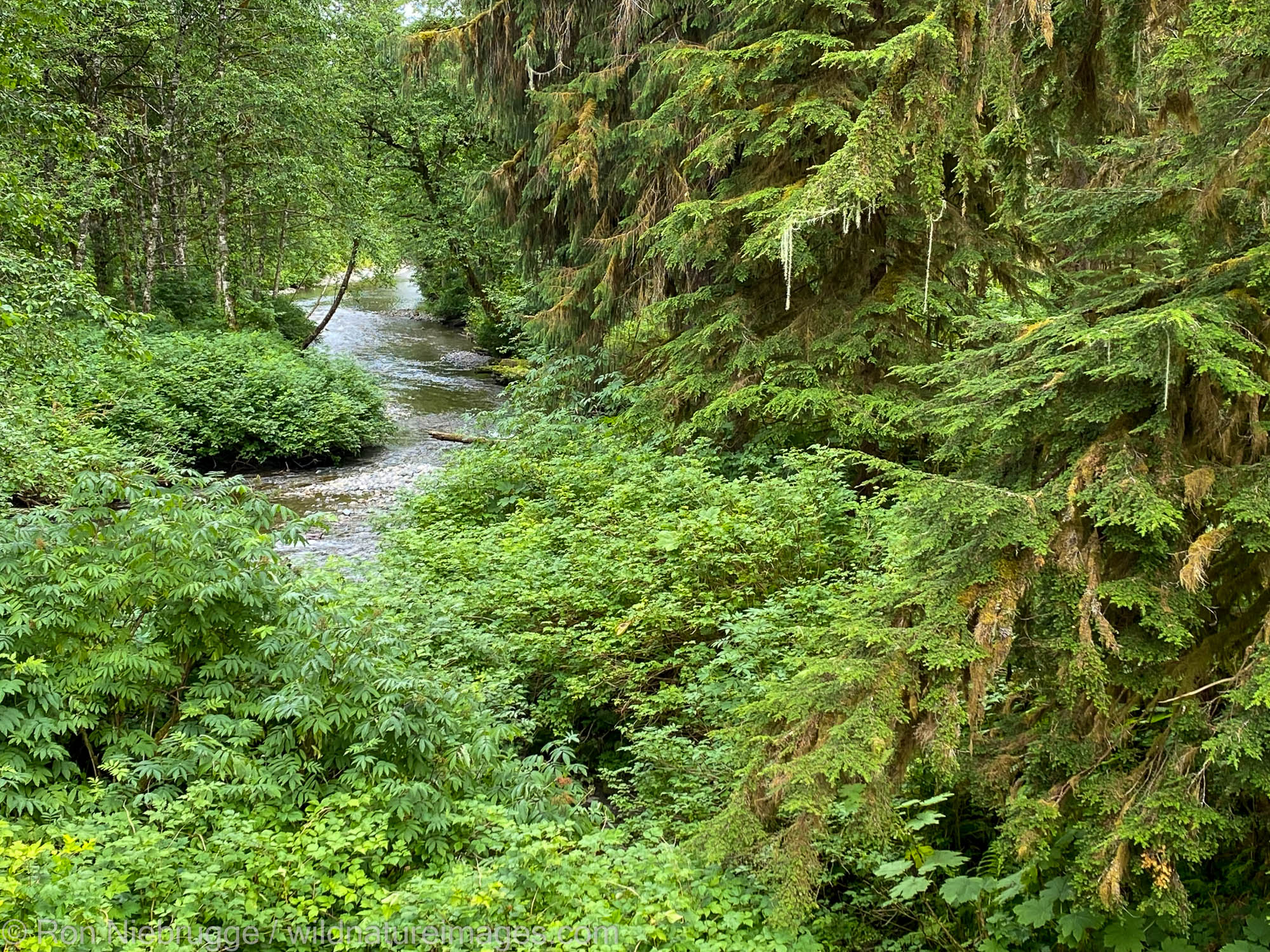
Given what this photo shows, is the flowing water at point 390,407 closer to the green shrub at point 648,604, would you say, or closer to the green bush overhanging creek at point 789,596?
the green shrub at point 648,604

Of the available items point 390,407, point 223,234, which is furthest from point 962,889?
point 223,234

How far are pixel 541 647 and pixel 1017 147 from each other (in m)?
3.94

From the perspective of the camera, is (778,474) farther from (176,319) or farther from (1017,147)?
(176,319)

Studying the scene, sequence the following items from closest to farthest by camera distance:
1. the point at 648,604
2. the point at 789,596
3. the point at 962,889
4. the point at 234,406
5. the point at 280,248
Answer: the point at 962,889 → the point at 789,596 → the point at 648,604 → the point at 234,406 → the point at 280,248

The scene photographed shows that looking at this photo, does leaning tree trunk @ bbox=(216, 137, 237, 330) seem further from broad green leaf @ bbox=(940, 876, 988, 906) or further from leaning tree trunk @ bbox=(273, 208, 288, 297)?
broad green leaf @ bbox=(940, 876, 988, 906)

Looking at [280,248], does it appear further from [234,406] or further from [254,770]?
[254,770]

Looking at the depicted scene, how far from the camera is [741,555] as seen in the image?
219 inches

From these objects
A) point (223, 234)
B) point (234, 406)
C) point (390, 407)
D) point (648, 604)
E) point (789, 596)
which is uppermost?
point (223, 234)

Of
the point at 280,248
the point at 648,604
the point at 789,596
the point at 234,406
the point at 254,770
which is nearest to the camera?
the point at 254,770

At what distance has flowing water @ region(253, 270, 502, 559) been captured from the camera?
1157 cm

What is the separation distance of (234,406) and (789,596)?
40.3 ft

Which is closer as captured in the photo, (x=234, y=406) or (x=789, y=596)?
(x=789, y=596)

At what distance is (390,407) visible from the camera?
60.5 ft

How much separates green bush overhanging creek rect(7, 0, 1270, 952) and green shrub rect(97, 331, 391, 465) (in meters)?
4.57
